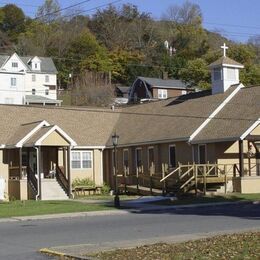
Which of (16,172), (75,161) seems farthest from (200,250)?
(75,161)

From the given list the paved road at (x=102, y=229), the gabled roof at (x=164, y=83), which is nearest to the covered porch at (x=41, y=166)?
the paved road at (x=102, y=229)

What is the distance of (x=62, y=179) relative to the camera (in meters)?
39.6

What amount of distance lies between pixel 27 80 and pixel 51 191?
223ft

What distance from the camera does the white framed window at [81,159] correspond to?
4303 centimetres

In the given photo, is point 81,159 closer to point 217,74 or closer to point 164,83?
point 217,74

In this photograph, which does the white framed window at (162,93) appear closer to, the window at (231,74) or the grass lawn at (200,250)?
the window at (231,74)

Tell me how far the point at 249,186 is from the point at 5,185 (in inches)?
602

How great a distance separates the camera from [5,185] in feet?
129

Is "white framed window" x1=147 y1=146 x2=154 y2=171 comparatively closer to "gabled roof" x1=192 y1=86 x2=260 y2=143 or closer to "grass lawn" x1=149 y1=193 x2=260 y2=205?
"gabled roof" x1=192 y1=86 x2=260 y2=143

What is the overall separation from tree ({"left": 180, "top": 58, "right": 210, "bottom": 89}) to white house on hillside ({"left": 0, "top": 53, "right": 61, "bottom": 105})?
25.0 metres

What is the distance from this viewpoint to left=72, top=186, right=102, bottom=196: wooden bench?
4087cm

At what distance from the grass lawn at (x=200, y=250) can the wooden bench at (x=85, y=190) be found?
2731cm

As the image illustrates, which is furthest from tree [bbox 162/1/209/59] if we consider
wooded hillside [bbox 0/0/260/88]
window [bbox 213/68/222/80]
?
window [bbox 213/68/222/80]

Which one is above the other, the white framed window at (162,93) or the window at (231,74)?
the white framed window at (162,93)
